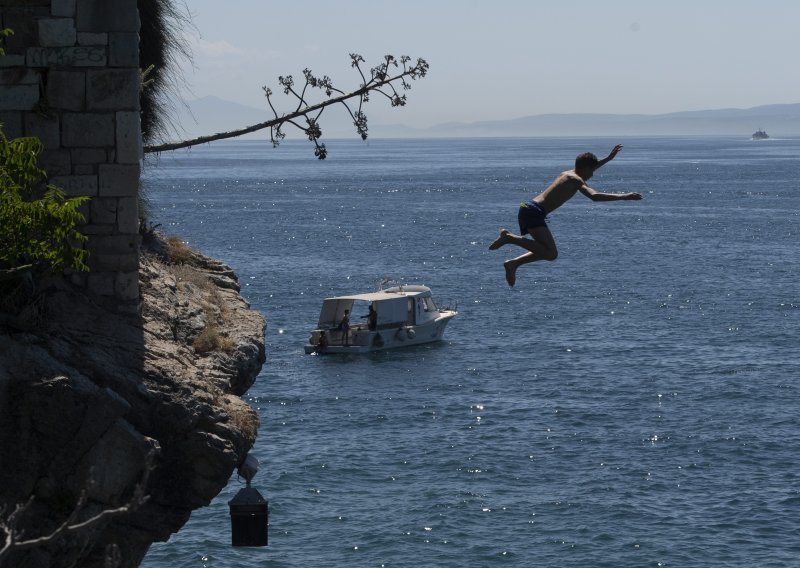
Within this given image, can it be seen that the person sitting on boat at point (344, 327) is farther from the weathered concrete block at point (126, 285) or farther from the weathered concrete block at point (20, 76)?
the weathered concrete block at point (20, 76)

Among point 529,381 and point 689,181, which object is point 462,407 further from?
point 689,181

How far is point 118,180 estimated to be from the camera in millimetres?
15266

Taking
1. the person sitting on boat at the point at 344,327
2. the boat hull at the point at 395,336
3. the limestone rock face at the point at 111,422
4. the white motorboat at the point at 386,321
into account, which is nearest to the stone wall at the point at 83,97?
the limestone rock face at the point at 111,422

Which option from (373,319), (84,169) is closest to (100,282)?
(84,169)

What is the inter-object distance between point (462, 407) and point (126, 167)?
35752 millimetres

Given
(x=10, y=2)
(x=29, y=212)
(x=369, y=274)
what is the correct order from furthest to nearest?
1. (x=369, y=274)
2. (x=10, y=2)
3. (x=29, y=212)

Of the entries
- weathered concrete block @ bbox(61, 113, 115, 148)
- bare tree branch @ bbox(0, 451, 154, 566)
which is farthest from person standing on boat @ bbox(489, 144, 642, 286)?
weathered concrete block @ bbox(61, 113, 115, 148)

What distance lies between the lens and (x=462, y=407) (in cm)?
5003

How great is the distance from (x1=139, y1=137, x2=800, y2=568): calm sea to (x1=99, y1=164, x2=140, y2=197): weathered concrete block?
19.3 m

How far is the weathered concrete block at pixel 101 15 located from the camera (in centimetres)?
1506

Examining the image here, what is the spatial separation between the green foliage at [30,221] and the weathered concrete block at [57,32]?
1759mm

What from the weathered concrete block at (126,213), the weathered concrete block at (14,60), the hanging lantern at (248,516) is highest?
the weathered concrete block at (14,60)

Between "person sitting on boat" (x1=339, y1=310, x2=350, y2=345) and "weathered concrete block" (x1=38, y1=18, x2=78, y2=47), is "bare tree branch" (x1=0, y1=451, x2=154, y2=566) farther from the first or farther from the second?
"person sitting on boat" (x1=339, y1=310, x2=350, y2=345)

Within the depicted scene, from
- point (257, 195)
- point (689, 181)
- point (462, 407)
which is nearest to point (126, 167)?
point (462, 407)
